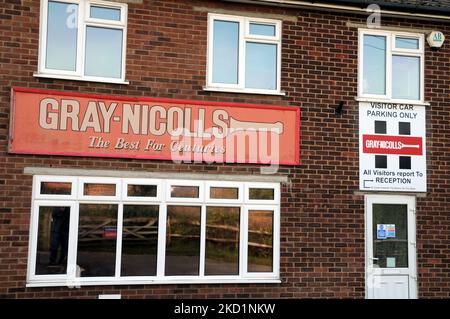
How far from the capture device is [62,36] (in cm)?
790

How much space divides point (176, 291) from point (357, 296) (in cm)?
302

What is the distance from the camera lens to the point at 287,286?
27.0 feet

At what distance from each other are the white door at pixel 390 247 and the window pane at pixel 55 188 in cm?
491

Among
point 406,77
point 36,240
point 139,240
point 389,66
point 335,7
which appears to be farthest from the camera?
point 406,77

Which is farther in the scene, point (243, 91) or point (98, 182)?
point (243, 91)

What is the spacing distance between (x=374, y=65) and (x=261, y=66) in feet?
6.80

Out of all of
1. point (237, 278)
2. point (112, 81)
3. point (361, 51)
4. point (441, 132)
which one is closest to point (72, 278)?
point (237, 278)

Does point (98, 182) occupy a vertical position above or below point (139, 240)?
above

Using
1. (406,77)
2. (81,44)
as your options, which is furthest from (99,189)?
(406,77)

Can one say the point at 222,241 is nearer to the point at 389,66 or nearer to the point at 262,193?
the point at 262,193

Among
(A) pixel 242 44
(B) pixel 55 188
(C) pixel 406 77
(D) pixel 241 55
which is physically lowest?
(B) pixel 55 188

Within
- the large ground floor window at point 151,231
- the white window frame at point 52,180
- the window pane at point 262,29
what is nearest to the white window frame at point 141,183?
the large ground floor window at point 151,231

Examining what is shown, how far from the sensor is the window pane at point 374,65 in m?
8.95

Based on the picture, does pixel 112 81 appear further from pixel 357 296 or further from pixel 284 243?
pixel 357 296
